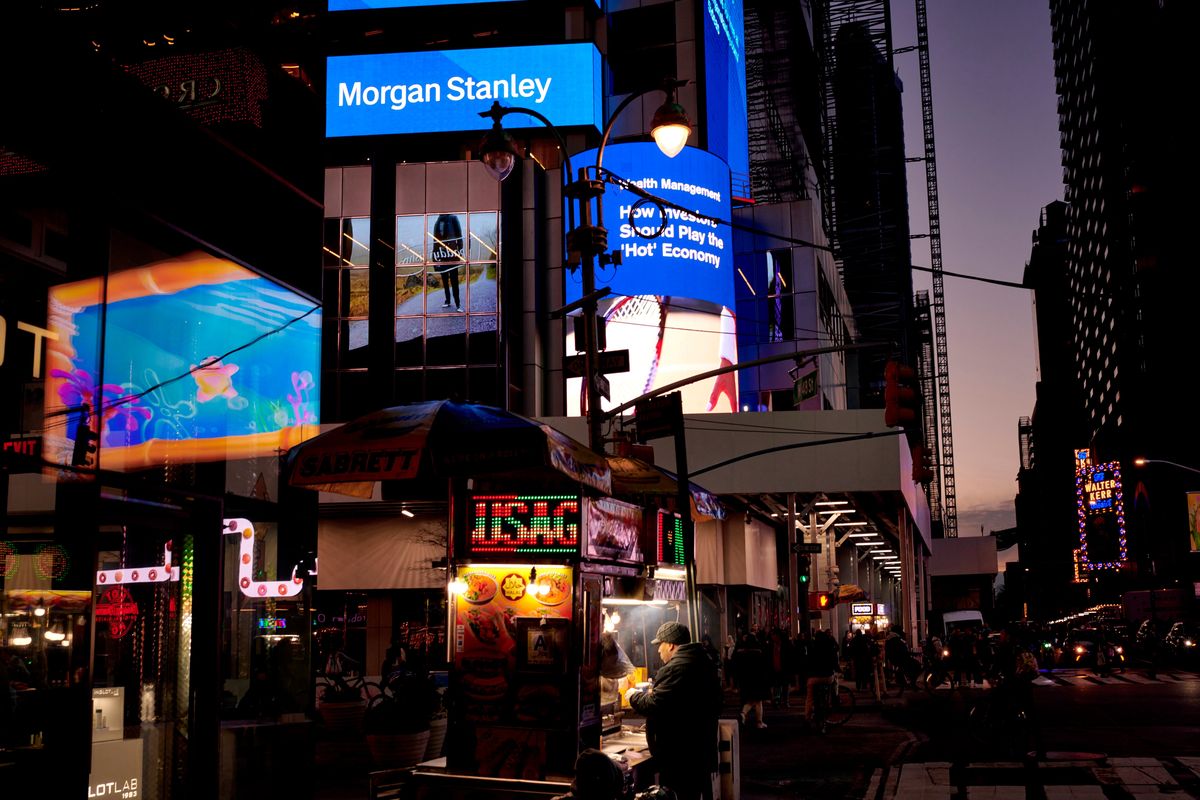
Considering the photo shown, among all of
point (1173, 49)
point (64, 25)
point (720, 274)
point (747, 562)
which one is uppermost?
point (1173, 49)

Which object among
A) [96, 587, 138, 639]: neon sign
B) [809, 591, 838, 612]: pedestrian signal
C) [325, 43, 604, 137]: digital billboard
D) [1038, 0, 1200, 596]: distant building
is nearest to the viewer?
[96, 587, 138, 639]: neon sign

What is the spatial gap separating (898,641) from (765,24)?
144 ft

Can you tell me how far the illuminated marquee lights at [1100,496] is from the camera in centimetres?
10988

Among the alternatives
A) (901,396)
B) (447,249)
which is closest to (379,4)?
(447,249)

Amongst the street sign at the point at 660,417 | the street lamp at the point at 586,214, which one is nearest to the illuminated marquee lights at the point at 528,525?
the street sign at the point at 660,417

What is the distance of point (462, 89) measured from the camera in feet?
156

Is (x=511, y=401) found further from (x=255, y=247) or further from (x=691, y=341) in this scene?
(x=255, y=247)

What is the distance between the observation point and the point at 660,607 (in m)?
13.7

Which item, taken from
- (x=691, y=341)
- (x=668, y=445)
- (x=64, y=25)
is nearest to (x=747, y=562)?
(x=668, y=445)

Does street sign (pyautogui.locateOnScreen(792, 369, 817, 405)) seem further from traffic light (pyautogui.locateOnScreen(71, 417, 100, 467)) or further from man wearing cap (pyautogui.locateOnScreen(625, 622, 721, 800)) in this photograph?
traffic light (pyautogui.locateOnScreen(71, 417, 100, 467))

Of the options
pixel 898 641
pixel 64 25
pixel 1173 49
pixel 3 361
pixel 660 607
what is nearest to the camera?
pixel 3 361

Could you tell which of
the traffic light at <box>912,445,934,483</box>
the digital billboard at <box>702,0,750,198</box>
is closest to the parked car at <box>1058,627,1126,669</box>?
the traffic light at <box>912,445,934,483</box>

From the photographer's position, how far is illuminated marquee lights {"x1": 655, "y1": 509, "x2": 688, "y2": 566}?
12.9 meters

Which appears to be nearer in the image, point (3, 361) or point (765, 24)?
point (3, 361)
